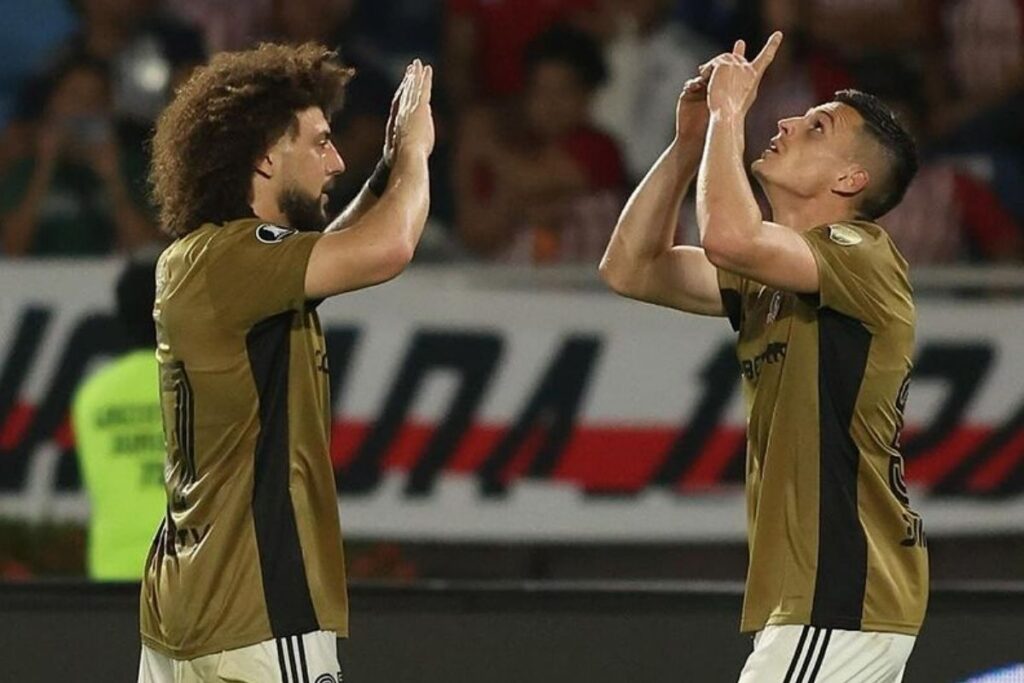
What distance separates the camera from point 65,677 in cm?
546

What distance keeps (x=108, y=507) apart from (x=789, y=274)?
2659 mm

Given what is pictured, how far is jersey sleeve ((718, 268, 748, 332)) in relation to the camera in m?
4.55

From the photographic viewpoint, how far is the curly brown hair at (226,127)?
4.24 m

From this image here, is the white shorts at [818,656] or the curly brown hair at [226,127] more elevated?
the curly brown hair at [226,127]

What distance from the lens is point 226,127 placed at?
4.24m

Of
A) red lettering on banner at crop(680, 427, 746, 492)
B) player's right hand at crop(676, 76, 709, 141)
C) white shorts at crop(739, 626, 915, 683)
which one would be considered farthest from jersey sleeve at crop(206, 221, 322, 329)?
red lettering on banner at crop(680, 427, 746, 492)

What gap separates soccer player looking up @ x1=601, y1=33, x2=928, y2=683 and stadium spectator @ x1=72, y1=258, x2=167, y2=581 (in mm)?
2260

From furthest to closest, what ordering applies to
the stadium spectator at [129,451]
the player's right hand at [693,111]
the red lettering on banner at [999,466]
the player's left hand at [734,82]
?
the red lettering on banner at [999,466] < the stadium spectator at [129,451] < the player's right hand at [693,111] < the player's left hand at [734,82]

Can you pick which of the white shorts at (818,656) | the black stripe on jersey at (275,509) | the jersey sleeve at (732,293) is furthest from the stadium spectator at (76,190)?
the white shorts at (818,656)

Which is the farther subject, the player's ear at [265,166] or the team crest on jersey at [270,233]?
the player's ear at [265,166]

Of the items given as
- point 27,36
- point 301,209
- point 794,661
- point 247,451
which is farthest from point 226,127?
point 27,36

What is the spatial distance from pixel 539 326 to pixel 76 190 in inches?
69.1

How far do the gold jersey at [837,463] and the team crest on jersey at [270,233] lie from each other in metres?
0.98

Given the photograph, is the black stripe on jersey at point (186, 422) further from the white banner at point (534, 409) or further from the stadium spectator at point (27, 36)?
the stadium spectator at point (27, 36)
